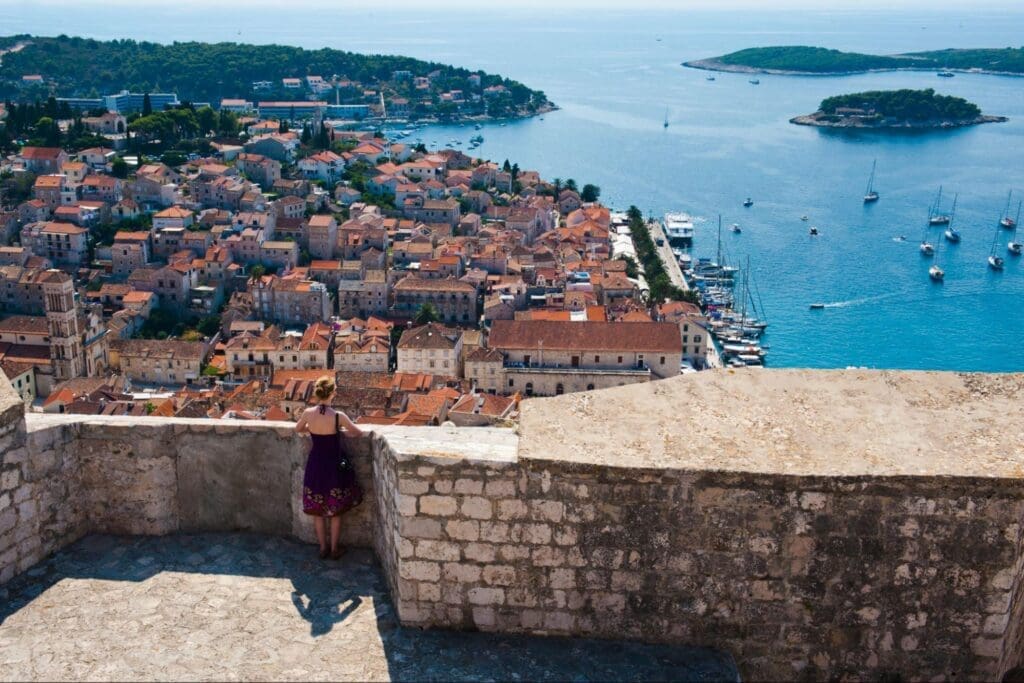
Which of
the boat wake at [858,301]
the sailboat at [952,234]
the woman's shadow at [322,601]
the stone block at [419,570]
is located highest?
the stone block at [419,570]

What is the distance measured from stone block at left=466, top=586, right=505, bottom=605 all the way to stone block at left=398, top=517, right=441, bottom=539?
0.23 metres

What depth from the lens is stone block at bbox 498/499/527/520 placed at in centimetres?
349

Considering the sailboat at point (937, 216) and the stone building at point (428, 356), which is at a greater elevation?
the sailboat at point (937, 216)

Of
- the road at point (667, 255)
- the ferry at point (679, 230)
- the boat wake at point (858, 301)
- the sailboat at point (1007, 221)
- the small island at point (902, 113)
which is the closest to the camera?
the boat wake at point (858, 301)

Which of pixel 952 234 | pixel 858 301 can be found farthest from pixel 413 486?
pixel 952 234

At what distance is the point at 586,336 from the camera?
36.5m

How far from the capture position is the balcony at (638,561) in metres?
3.36

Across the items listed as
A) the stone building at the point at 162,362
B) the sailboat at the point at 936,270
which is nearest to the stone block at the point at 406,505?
the stone building at the point at 162,362

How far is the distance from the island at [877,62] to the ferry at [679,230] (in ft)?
304

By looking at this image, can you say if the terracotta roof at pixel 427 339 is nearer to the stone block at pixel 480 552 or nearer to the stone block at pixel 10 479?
the stone block at pixel 10 479

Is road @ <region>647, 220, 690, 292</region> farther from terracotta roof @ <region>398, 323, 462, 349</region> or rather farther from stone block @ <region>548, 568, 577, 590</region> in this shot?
stone block @ <region>548, 568, 577, 590</region>

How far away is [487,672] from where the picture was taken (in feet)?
11.2

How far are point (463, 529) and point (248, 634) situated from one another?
2.69ft

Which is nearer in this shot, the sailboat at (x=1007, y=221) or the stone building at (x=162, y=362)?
the stone building at (x=162, y=362)
